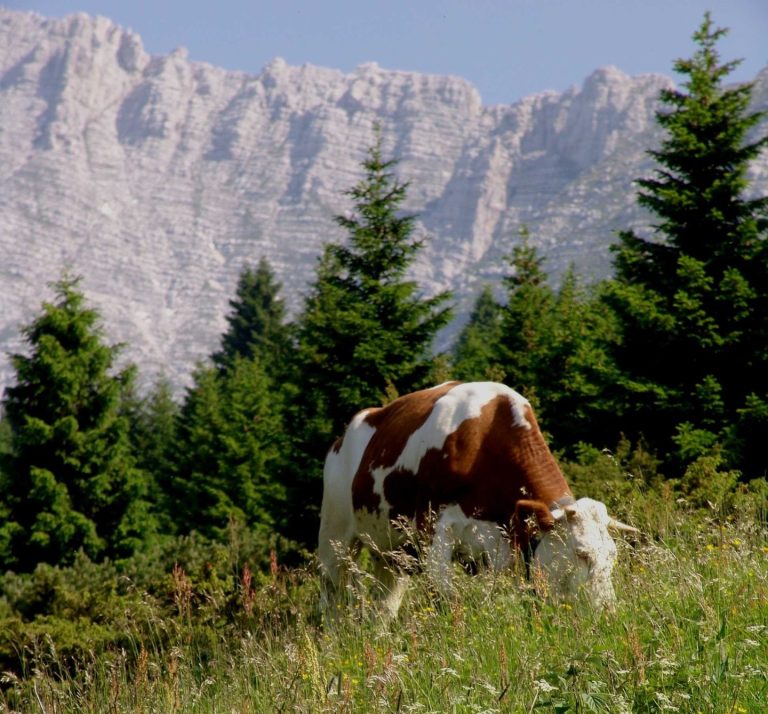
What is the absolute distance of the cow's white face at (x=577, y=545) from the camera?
6.23 metres

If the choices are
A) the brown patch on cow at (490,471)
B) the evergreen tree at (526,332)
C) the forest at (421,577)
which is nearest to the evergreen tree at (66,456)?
the forest at (421,577)

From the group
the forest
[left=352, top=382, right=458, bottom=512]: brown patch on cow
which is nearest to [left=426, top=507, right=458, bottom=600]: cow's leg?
the forest

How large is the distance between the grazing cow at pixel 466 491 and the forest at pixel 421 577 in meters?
0.48

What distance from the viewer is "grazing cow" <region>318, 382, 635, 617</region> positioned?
6.73m

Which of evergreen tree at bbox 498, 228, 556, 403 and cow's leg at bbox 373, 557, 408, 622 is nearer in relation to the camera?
cow's leg at bbox 373, 557, 408, 622

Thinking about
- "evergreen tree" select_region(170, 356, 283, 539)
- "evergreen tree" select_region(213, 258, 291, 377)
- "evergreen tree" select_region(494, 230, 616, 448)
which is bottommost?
"evergreen tree" select_region(170, 356, 283, 539)

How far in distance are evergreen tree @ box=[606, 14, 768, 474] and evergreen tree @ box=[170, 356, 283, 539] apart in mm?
19400

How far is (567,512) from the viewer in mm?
6664

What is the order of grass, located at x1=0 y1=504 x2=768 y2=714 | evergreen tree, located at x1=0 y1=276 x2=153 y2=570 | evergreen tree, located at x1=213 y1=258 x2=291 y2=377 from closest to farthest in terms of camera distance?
grass, located at x1=0 y1=504 x2=768 y2=714 → evergreen tree, located at x1=0 y1=276 x2=153 y2=570 → evergreen tree, located at x1=213 y1=258 x2=291 y2=377

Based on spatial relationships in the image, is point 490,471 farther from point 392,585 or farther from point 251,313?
point 251,313

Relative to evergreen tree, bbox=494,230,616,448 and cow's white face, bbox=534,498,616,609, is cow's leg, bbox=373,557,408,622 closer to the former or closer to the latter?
cow's white face, bbox=534,498,616,609

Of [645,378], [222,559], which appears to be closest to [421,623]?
[222,559]

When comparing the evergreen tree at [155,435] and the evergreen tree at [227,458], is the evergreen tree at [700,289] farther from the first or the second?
the evergreen tree at [155,435]

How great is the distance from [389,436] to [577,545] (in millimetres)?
3280
